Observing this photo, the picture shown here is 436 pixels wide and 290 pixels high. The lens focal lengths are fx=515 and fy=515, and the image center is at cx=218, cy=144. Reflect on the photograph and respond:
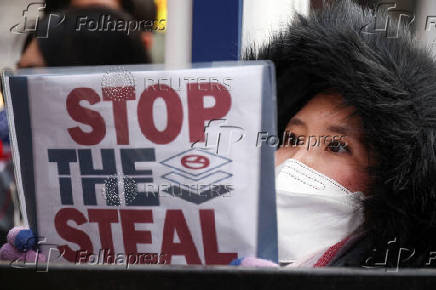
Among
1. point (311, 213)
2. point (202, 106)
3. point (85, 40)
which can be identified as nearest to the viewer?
point (202, 106)

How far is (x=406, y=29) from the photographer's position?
111cm

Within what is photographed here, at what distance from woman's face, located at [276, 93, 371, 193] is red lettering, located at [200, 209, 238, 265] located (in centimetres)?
30

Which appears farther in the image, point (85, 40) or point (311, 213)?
point (85, 40)

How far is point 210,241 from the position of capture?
3.08 feet

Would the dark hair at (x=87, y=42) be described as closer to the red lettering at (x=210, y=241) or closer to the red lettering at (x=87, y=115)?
the red lettering at (x=87, y=115)

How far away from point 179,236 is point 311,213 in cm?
30

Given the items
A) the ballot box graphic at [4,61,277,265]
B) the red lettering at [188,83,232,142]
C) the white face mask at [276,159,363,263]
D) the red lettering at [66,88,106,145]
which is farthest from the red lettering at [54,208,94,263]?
the white face mask at [276,159,363,263]

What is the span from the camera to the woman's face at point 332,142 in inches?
42.9

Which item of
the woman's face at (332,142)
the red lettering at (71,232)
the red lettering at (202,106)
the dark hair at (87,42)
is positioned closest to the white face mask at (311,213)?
the woman's face at (332,142)

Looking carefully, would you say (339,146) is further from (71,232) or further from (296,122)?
(71,232)

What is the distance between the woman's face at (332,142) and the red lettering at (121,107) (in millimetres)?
400

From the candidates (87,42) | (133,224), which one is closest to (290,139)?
(133,224)

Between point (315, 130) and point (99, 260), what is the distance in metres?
0.53

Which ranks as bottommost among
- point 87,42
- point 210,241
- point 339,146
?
point 210,241
